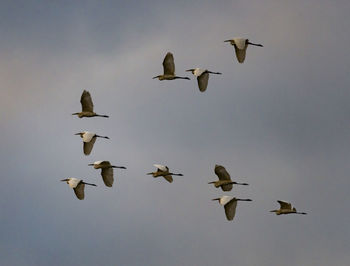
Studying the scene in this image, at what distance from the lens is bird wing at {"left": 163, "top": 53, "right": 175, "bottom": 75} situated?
9056cm

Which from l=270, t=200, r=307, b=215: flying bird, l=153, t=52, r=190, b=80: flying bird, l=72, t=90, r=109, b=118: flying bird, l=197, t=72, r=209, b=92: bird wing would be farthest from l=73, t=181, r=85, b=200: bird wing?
l=270, t=200, r=307, b=215: flying bird

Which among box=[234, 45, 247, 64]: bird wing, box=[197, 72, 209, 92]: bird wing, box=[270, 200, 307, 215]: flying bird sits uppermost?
box=[234, 45, 247, 64]: bird wing

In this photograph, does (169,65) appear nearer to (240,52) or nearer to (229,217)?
(240,52)

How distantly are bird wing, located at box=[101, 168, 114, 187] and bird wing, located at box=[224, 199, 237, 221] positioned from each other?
8444 millimetres

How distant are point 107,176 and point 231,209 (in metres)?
9.17

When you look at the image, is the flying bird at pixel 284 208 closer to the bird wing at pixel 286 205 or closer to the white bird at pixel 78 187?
the bird wing at pixel 286 205

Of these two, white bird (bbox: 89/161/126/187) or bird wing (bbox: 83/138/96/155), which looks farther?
white bird (bbox: 89/161/126/187)

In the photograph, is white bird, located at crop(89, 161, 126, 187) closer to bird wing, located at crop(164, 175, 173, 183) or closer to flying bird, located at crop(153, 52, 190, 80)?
bird wing, located at crop(164, 175, 173, 183)

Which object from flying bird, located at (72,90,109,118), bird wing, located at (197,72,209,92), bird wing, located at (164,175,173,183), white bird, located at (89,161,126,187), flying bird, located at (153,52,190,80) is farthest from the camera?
bird wing, located at (164,175,173,183)

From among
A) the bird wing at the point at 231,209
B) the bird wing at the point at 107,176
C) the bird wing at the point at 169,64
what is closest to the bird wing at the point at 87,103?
the bird wing at the point at 107,176

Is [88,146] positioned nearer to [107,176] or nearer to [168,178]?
[107,176]

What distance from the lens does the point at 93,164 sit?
91000mm

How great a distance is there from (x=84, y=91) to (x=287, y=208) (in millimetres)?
15880

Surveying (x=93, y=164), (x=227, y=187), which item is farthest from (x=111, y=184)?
(x=227, y=187)
